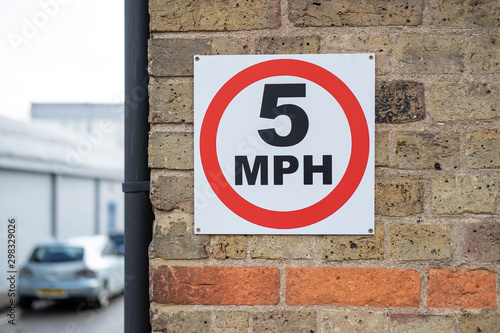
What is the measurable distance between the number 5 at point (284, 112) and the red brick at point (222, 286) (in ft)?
1.24

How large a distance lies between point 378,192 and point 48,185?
11.5 m

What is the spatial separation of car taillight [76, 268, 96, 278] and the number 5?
685 cm

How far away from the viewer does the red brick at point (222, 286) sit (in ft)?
3.95

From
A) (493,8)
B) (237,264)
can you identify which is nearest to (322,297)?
(237,264)

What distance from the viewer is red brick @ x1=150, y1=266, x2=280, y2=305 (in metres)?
1.21

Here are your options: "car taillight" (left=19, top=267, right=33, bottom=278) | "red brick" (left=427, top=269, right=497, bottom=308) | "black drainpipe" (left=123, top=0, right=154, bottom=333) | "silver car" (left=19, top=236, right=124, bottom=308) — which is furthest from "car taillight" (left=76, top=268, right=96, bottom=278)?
"red brick" (left=427, top=269, right=497, bottom=308)

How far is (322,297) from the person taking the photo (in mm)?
1198

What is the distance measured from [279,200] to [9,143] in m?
9.60

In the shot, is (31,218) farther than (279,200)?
Yes

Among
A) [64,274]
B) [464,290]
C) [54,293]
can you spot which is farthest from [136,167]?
[54,293]

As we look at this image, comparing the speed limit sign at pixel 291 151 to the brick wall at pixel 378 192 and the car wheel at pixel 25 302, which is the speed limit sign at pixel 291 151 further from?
the car wheel at pixel 25 302

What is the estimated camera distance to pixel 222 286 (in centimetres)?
121

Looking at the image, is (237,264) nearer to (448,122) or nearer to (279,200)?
(279,200)

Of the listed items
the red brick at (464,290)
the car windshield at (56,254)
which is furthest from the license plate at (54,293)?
the red brick at (464,290)
